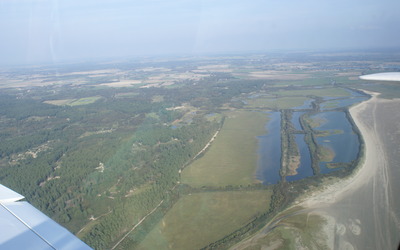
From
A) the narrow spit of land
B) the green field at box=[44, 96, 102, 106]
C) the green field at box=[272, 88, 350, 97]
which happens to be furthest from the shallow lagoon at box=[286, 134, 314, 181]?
the green field at box=[44, 96, 102, 106]

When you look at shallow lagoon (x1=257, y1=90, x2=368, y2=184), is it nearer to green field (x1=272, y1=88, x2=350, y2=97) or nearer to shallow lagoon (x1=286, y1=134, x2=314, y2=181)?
shallow lagoon (x1=286, y1=134, x2=314, y2=181)

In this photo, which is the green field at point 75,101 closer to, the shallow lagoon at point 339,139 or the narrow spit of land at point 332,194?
the shallow lagoon at point 339,139

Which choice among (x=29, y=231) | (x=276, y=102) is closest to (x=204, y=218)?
(x=29, y=231)

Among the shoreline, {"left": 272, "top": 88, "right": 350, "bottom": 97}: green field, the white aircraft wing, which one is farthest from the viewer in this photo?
{"left": 272, "top": 88, "right": 350, "bottom": 97}: green field

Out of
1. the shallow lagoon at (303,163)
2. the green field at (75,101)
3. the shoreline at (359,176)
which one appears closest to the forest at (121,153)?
the green field at (75,101)

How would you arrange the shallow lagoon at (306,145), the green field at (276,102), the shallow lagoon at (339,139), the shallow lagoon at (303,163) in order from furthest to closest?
the green field at (276,102)
the shallow lagoon at (339,139)
the shallow lagoon at (306,145)
the shallow lagoon at (303,163)
